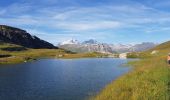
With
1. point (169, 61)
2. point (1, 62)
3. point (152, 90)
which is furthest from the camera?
point (1, 62)

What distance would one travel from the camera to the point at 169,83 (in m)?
43.4

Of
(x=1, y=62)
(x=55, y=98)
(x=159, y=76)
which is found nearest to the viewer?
(x=159, y=76)

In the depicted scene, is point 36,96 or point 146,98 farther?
point 36,96

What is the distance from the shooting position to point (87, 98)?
49562 mm

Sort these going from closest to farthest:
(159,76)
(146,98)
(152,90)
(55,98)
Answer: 1. (146,98)
2. (152,90)
3. (159,76)
4. (55,98)

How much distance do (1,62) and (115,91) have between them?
150740 millimetres

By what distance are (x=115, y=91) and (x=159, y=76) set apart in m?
10.00

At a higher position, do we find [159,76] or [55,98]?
[159,76]

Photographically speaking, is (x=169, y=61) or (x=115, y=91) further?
(x=169, y=61)

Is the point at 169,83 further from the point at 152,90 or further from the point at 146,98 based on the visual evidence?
the point at 146,98

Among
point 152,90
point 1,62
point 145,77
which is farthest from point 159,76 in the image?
point 1,62

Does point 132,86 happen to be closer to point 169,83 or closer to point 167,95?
point 169,83

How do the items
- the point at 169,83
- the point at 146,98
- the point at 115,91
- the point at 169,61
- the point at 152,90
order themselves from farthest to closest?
the point at 169,61
the point at 169,83
the point at 115,91
the point at 152,90
the point at 146,98

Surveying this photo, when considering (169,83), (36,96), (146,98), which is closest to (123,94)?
(146,98)
